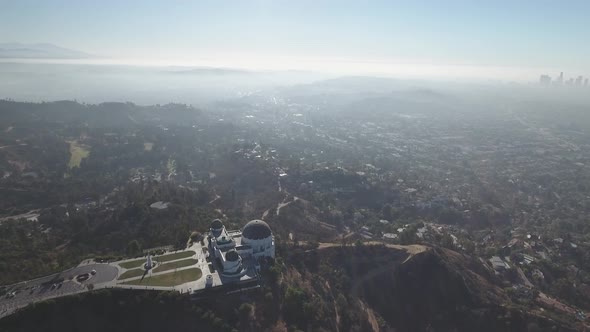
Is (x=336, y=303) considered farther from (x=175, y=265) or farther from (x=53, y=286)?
(x=53, y=286)

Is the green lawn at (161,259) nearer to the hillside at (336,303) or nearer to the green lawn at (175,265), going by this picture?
the green lawn at (175,265)

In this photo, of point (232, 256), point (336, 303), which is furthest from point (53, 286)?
point (336, 303)

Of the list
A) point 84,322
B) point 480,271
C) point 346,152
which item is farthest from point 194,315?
point 346,152

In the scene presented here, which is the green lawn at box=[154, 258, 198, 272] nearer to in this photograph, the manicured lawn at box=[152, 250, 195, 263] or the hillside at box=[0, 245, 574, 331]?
the manicured lawn at box=[152, 250, 195, 263]

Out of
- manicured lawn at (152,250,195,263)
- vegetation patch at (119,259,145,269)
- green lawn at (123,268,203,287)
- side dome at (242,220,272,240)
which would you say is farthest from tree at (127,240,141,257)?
side dome at (242,220,272,240)

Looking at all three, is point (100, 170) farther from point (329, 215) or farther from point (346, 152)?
point (346, 152)

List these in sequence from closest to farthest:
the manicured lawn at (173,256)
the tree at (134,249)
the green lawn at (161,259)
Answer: the green lawn at (161,259) < the manicured lawn at (173,256) < the tree at (134,249)

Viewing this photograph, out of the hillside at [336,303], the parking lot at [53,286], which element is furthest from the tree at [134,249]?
the hillside at [336,303]
